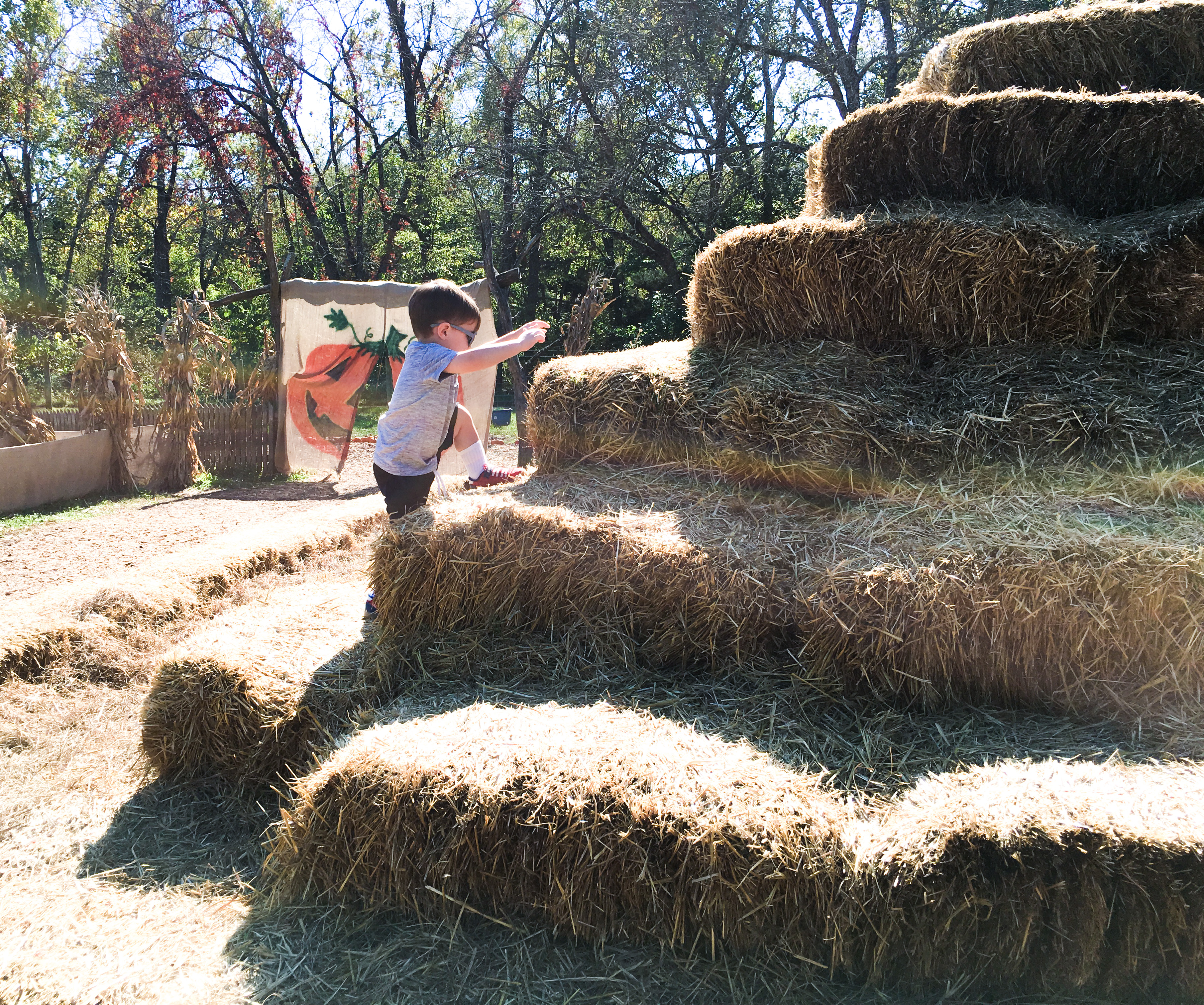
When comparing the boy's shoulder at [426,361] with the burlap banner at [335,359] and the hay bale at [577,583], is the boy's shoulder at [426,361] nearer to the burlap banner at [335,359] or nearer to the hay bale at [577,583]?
the hay bale at [577,583]

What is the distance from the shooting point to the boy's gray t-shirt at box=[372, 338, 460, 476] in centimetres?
393

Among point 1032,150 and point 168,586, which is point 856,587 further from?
point 168,586

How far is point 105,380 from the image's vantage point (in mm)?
9062

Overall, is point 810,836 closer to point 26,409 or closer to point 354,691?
point 354,691

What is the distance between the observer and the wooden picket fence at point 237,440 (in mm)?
10234

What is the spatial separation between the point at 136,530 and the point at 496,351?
5.37 m

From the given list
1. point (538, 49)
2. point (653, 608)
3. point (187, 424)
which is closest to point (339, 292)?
point (187, 424)

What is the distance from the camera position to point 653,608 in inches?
115

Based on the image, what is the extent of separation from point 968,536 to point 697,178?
53.9 ft

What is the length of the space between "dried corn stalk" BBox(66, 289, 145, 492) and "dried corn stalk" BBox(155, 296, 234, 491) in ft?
1.21

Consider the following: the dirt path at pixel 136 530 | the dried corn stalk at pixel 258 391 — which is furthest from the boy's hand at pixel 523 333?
the dried corn stalk at pixel 258 391

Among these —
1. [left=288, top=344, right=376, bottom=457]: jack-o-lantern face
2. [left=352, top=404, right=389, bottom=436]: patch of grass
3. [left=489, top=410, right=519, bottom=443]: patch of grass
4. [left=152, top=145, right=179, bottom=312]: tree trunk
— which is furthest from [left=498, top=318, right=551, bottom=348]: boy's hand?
[left=152, top=145, right=179, bottom=312]: tree trunk

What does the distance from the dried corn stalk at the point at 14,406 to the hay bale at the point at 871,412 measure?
769 cm

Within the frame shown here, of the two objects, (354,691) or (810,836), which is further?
(354,691)
